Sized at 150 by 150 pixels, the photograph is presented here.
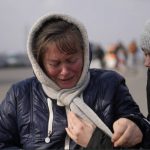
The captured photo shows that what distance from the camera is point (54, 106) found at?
266 cm

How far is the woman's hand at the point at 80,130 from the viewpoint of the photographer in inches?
97.6

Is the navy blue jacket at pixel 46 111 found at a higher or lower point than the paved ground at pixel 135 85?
higher

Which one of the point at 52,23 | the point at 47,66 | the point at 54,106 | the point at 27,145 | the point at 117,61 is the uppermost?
the point at 52,23

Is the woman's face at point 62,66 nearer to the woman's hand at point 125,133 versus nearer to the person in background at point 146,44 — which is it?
the woman's hand at point 125,133

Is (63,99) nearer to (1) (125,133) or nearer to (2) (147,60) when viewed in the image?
(1) (125,133)

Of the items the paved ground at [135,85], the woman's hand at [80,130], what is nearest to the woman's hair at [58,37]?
the woman's hand at [80,130]

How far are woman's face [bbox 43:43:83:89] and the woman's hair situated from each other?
25mm

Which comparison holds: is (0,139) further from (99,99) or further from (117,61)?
(117,61)

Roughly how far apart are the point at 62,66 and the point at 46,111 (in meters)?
0.26

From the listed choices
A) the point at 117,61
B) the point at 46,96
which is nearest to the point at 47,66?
the point at 46,96

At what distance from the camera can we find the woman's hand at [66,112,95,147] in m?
2.48

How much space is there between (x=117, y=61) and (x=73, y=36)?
25406 millimetres

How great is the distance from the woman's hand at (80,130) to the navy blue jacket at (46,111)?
0.08 m

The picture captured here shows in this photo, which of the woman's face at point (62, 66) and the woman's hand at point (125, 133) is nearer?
the woman's hand at point (125, 133)
